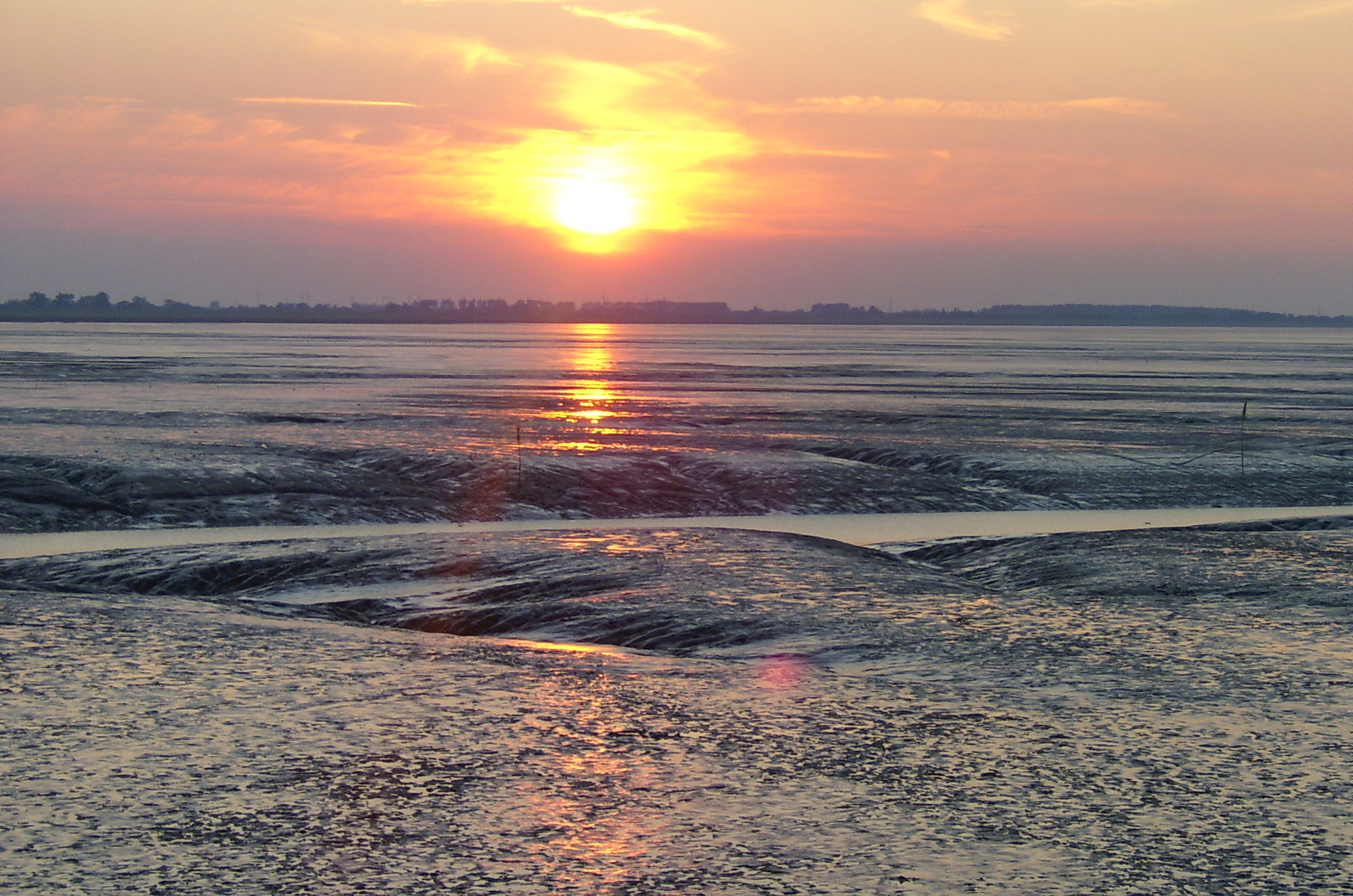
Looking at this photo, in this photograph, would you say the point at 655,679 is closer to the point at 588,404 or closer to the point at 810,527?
the point at 810,527

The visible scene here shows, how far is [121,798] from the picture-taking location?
7.76 m

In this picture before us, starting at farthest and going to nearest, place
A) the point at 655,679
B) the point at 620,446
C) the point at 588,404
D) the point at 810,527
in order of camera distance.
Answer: the point at 588,404 < the point at 620,446 < the point at 810,527 < the point at 655,679

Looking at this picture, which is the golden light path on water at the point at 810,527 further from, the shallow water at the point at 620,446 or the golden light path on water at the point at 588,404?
the golden light path on water at the point at 588,404

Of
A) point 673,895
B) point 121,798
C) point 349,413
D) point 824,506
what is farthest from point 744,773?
point 349,413

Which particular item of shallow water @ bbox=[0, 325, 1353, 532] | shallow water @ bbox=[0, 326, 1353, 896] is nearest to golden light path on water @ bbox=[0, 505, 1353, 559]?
shallow water @ bbox=[0, 326, 1353, 896]

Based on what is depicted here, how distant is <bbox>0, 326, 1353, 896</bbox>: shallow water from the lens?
7062mm

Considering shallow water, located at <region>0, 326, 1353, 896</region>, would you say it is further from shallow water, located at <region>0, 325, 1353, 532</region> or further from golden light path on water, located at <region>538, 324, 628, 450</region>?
golden light path on water, located at <region>538, 324, 628, 450</region>

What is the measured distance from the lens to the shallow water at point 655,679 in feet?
23.2

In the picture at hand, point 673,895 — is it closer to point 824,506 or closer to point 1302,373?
point 824,506

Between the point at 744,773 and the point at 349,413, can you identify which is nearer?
the point at 744,773

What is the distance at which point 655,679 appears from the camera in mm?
11281

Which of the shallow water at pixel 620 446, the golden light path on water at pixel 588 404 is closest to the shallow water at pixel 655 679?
the shallow water at pixel 620 446

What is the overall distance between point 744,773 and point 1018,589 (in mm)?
9186

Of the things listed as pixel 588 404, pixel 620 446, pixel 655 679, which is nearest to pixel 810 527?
pixel 620 446
